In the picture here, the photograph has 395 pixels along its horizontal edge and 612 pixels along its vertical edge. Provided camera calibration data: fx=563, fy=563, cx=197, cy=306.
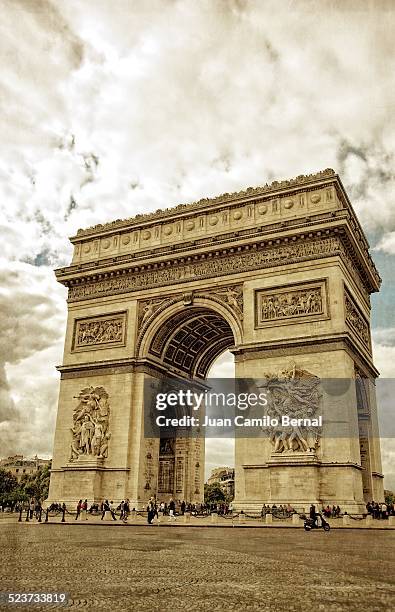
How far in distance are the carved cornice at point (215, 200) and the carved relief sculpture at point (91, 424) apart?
9.52 metres

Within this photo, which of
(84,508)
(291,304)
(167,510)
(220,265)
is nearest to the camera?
(84,508)

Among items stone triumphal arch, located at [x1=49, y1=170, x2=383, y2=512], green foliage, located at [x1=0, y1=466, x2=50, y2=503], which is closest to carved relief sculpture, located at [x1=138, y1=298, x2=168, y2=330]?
stone triumphal arch, located at [x1=49, y1=170, x2=383, y2=512]

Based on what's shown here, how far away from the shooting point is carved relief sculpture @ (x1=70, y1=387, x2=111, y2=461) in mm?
27375

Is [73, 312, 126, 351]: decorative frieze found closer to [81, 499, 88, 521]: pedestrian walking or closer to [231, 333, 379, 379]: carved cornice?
[231, 333, 379, 379]: carved cornice

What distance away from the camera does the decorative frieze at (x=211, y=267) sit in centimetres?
2567

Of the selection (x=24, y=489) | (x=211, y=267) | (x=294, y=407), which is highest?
(x=211, y=267)

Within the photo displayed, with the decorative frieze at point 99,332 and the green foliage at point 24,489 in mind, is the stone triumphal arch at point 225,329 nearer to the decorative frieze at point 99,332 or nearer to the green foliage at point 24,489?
the decorative frieze at point 99,332

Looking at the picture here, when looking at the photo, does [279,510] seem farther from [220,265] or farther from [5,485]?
[5,485]

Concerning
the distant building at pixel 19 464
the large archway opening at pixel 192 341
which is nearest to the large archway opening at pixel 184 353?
the large archway opening at pixel 192 341

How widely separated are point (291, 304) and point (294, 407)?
15.6 ft

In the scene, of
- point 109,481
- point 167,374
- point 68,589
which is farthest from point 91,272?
point 68,589

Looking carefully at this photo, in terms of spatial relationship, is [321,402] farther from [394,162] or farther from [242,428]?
[394,162]

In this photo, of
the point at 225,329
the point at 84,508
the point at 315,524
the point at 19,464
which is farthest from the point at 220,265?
the point at 19,464

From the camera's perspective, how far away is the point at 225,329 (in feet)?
107
